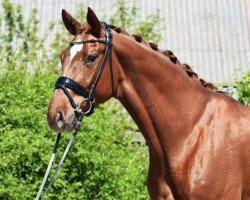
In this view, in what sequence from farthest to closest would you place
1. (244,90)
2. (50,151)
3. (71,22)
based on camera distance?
(244,90) < (50,151) < (71,22)

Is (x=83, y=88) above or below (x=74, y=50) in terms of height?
below

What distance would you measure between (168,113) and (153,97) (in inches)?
5.4

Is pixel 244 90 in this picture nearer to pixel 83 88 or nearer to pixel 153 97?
pixel 153 97

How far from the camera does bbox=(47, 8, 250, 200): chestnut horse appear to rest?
3.83 m

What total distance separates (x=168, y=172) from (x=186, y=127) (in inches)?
11.9

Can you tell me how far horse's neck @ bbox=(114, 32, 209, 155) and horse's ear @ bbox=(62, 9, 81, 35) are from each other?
28 cm

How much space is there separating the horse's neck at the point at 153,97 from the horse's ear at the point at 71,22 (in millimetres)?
283

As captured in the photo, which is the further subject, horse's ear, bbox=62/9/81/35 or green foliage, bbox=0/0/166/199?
green foliage, bbox=0/0/166/199

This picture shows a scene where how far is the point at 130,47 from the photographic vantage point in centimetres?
400

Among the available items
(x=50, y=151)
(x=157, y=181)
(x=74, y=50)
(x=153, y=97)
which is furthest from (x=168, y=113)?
(x=50, y=151)

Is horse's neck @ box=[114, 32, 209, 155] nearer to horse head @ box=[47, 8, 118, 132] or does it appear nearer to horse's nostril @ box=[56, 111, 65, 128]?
horse head @ box=[47, 8, 118, 132]

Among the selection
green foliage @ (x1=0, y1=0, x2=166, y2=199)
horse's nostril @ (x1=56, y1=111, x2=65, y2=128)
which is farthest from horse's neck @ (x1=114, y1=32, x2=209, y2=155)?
green foliage @ (x1=0, y1=0, x2=166, y2=199)

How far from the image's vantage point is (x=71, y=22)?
4105 mm

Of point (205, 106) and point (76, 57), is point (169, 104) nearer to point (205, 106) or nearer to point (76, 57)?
point (205, 106)
